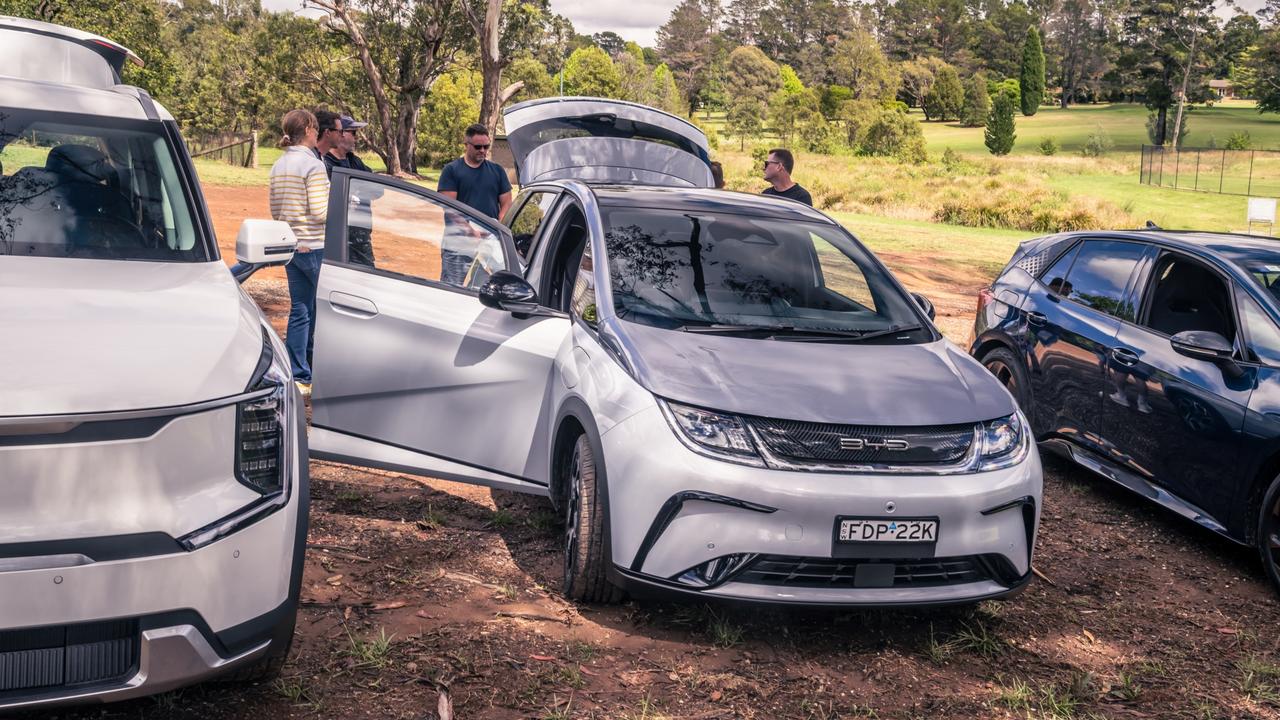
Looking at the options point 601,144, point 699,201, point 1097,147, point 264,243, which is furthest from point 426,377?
point 1097,147

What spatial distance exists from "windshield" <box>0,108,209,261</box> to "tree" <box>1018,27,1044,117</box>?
Answer: 109399mm

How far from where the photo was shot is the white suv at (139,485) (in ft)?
8.79

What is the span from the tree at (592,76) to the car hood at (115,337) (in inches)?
2807

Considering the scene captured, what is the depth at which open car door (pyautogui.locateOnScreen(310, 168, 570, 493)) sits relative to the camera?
15.8 ft

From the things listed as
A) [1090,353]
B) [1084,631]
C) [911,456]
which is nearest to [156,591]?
[911,456]

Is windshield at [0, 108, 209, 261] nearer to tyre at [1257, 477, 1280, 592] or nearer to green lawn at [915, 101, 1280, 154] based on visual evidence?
tyre at [1257, 477, 1280, 592]

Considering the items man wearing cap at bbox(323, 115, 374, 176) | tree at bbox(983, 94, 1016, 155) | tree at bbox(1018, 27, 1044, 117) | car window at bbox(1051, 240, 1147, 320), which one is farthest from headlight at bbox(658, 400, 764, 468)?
tree at bbox(1018, 27, 1044, 117)

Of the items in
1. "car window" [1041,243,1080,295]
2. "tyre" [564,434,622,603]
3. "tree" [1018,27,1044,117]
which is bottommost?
"tyre" [564,434,622,603]

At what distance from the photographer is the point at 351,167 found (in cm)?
768

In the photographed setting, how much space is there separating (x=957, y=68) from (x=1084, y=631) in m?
128

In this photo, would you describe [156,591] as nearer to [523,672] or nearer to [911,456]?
[523,672]

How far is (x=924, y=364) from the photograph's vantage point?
14.8 ft

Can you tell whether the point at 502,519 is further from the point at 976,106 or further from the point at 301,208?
the point at 976,106

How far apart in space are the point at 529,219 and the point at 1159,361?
358cm
